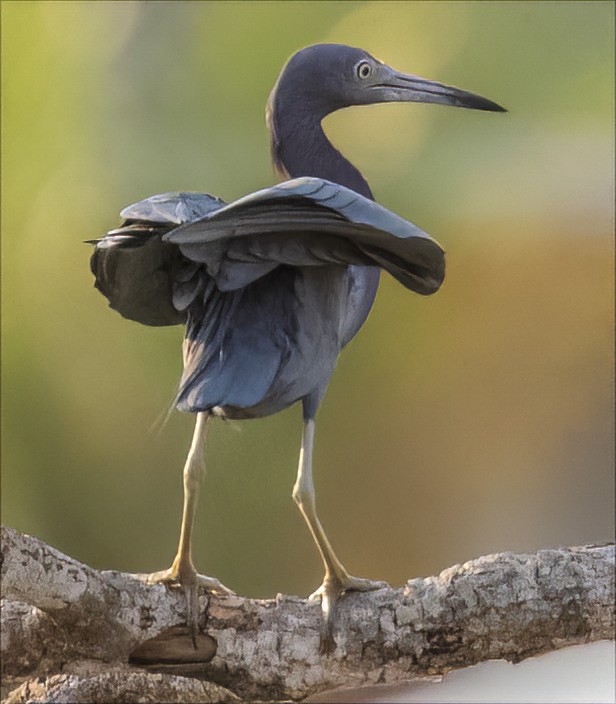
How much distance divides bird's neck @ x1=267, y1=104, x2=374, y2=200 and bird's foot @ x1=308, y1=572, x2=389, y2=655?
0.48 m

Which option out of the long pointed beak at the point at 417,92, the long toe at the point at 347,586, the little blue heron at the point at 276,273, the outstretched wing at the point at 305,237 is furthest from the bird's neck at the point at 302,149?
the long toe at the point at 347,586

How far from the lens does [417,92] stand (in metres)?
1.50

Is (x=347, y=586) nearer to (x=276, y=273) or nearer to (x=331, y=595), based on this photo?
(x=331, y=595)

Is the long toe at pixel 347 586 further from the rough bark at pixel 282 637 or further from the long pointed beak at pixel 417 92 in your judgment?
the long pointed beak at pixel 417 92

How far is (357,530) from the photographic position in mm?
2453

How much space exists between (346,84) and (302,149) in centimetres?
12

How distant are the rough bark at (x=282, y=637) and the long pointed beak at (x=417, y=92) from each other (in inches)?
23.4

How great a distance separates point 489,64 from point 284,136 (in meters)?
1.16

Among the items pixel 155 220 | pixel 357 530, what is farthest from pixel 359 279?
pixel 357 530

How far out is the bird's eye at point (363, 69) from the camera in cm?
145

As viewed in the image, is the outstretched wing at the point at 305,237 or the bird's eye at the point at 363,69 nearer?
the outstretched wing at the point at 305,237

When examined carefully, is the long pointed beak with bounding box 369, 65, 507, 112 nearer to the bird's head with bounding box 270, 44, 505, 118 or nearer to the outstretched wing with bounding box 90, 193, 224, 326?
the bird's head with bounding box 270, 44, 505, 118

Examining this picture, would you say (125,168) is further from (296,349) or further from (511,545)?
(296,349)

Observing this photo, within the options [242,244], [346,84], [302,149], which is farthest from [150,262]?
[346,84]
